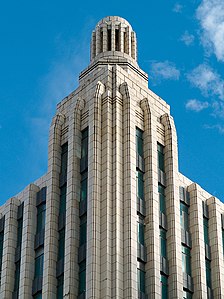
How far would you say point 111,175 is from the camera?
230 ft

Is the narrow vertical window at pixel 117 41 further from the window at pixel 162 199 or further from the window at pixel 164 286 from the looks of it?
the window at pixel 164 286

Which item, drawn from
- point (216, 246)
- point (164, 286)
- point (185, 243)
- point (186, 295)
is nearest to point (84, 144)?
point (185, 243)

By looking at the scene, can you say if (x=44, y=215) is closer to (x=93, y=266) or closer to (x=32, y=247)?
(x=32, y=247)

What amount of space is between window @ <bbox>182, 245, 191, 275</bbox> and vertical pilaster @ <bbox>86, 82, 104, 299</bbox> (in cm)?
967

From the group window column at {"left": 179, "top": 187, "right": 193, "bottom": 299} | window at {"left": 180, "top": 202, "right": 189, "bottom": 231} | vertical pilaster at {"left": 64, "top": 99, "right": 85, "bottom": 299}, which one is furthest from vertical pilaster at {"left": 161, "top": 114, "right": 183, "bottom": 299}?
vertical pilaster at {"left": 64, "top": 99, "right": 85, "bottom": 299}

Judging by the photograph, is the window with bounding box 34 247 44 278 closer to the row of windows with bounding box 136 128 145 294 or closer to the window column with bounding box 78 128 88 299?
the window column with bounding box 78 128 88 299

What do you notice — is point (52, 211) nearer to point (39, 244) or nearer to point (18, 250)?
point (39, 244)

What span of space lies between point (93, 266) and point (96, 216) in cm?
432

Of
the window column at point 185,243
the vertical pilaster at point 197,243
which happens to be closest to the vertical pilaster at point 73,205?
the window column at point 185,243

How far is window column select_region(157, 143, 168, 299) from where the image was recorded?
6969 centimetres

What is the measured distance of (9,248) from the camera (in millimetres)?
77000

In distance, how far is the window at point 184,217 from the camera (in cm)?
7612

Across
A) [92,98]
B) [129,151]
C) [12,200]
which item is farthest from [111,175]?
[12,200]

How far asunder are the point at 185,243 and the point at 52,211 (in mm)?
11617
